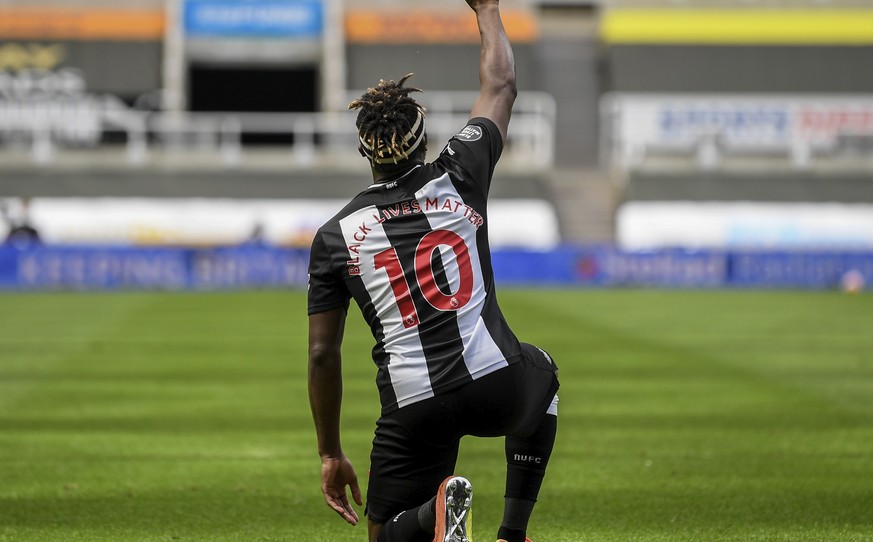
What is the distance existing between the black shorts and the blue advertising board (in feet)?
120

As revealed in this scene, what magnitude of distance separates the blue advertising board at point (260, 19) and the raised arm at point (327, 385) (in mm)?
36539

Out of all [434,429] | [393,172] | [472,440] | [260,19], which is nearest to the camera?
[434,429]

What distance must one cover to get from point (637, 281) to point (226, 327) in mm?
14097

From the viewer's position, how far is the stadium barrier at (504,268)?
2988 cm

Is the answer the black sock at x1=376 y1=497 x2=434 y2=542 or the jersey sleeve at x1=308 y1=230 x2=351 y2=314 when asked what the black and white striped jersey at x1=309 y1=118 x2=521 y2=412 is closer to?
the jersey sleeve at x1=308 y1=230 x2=351 y2=314

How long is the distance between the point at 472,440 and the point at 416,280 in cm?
508

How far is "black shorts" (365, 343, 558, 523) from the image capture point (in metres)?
5.18

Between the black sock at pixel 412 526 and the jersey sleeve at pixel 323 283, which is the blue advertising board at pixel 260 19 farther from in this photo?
the black sock at pixel 412 526

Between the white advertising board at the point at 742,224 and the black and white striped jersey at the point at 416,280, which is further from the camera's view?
the white advertising board at the point at 742,224

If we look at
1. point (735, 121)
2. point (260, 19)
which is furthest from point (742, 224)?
point (260, 19)

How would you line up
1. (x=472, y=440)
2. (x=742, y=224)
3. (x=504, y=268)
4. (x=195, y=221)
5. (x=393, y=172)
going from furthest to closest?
(x=742, y=224) → (x=195, y=221) → (x=504, y=268) → (x=472, y=440) → (x=393, y=172)

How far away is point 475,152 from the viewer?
540 cm

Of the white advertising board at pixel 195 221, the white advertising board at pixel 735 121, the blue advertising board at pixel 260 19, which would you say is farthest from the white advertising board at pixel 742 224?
the blue advertising board at pixel 260 19

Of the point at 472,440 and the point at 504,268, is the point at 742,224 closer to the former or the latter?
the point at 504,268
